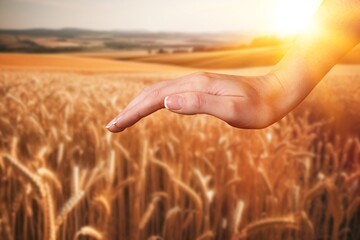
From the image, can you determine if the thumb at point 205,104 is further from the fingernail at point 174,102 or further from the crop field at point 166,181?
the crop field at point 166,181

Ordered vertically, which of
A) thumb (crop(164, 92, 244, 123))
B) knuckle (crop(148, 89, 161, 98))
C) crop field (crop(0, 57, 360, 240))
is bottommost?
crop field (crop(0, 57, 360, 240))

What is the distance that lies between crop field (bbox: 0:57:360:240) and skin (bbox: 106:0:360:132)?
0.33 metres

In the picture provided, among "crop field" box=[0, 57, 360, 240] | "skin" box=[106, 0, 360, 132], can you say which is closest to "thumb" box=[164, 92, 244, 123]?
"skin" box=[106, 0, 360, 132]

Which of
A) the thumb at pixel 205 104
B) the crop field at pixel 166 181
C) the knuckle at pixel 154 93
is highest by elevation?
the knuckle at pixel 154 93

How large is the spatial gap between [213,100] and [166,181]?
1.19 m

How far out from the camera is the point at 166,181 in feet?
5.46

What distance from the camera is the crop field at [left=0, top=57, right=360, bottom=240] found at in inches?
45.6

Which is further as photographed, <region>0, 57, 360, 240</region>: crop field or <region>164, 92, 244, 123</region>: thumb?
<region>0, 57, 360, 240</region>: crop field

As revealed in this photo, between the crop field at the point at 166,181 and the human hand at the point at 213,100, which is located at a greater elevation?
the human hand at the point at 213,100

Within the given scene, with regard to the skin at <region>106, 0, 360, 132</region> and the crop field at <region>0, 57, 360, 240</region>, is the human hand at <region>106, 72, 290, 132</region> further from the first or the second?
the crop field at <region>0, 57, 360, 240</region>

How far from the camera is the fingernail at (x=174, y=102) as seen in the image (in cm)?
48

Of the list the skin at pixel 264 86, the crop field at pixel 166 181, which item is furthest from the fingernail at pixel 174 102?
the crop field at pixel 166 181

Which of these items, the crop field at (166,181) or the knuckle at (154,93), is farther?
the crop field at (166,181)

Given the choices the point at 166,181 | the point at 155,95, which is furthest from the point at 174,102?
the point at 166,181
